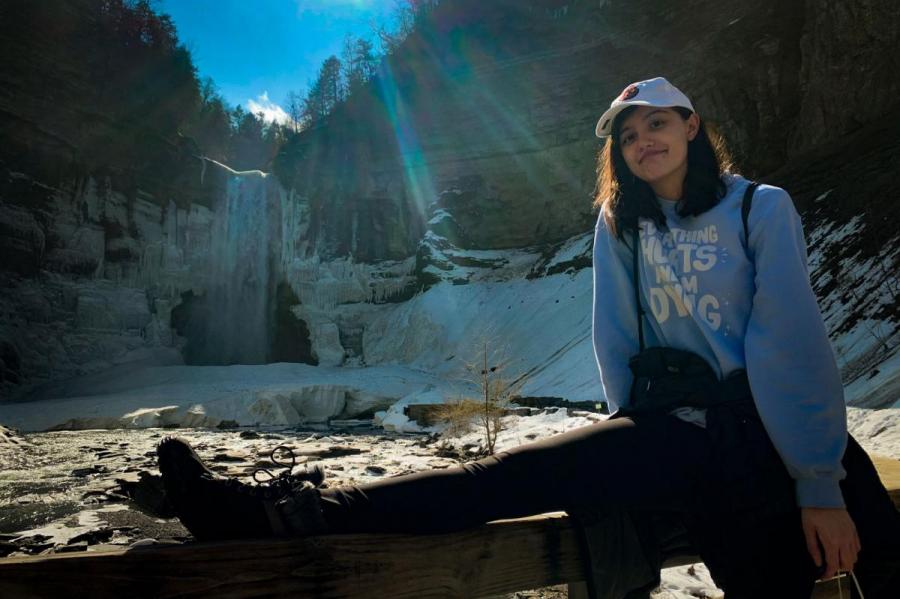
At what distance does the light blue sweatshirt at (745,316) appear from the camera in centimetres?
151

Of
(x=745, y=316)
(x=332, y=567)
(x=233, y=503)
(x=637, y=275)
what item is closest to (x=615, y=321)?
(x=637, y=275)

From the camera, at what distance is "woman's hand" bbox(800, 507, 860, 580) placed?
141 centimetres

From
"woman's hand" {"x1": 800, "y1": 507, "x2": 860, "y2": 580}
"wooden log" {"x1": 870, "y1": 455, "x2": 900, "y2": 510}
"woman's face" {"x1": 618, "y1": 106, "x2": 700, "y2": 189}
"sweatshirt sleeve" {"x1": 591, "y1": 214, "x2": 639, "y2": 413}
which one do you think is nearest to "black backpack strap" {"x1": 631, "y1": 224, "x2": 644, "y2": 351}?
"sweatshirt sleeve" {"x1": 591, "y1": 214, "x2": 639, "y2": 413}

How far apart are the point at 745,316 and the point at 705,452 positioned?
0.51 m

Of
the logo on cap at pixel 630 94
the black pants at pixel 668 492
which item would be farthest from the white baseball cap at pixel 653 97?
the black pants at pixel 668 492

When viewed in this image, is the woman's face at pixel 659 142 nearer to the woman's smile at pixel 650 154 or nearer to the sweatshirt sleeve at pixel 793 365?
the woman's smile at pixel 650 154

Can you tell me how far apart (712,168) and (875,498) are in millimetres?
1247

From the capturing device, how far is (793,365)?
1.57 m

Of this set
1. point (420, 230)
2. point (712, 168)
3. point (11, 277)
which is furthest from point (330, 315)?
point (712, 168)

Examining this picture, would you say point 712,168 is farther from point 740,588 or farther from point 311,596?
point 311,596

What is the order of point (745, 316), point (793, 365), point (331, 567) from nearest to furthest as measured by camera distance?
point (331, 567) < point (793, 365) < point (745, 316)

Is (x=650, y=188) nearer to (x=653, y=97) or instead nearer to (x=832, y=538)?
(x=653, y=97)

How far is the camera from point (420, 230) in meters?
31.6

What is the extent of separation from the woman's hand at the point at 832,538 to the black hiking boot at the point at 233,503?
136 cm
